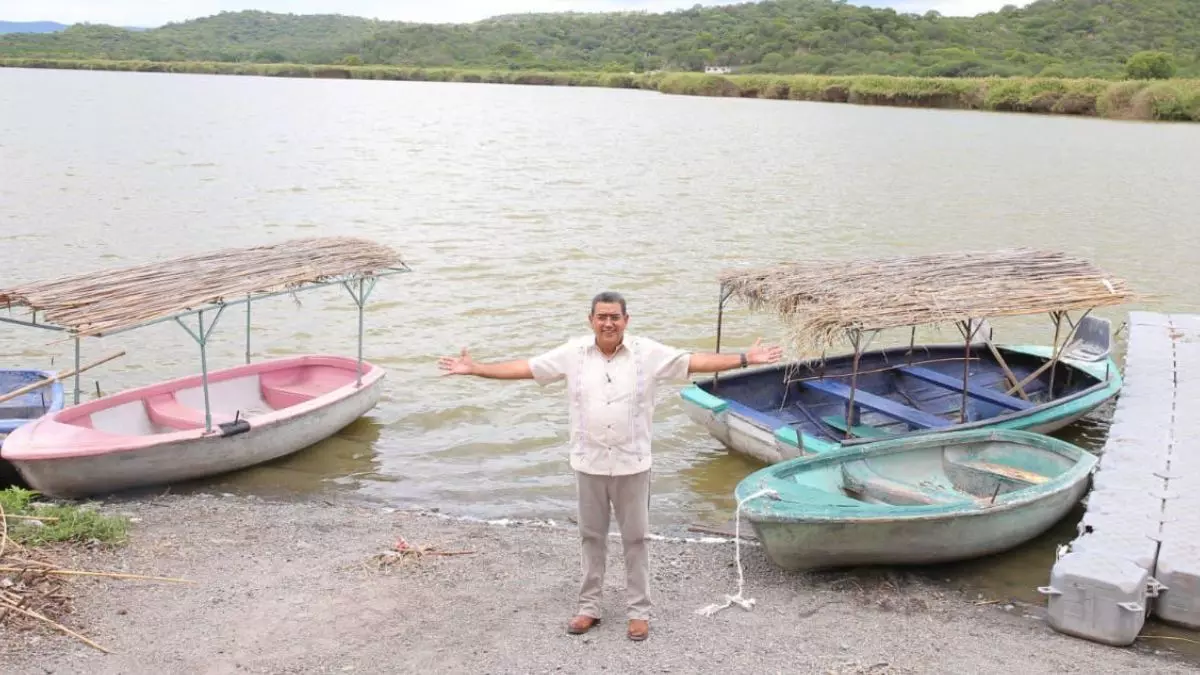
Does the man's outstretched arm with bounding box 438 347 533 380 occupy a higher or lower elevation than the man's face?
lower

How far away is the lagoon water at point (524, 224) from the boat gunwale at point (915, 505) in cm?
69

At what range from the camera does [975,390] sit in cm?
1072

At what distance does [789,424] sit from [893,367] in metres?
1.43

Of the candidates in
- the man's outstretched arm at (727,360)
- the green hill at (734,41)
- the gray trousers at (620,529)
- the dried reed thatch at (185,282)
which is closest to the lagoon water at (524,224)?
the dried reed thatch at (185,282)

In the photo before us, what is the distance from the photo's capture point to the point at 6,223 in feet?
73.5

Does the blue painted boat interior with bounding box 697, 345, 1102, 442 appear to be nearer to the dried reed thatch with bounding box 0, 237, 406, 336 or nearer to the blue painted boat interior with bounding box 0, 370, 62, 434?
the dried reed thatch with bounding box 0, 237, 406, 336

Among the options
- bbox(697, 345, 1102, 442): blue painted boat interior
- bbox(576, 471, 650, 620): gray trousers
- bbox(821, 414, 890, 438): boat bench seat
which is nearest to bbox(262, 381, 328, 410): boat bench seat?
bbox(697, 345, 1102, 442): blue painted boat interior

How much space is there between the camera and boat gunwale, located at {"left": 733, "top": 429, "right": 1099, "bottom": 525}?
711cm

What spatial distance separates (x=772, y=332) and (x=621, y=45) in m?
124

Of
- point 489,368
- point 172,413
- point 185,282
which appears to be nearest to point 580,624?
point 489,368

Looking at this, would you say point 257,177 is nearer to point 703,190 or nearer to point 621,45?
point 703,190

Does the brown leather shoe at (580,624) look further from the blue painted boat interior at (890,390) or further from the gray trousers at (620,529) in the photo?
the blue painted boat interior at (890,390)

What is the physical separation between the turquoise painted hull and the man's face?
3.72m

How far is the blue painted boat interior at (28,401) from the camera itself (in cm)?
1002
